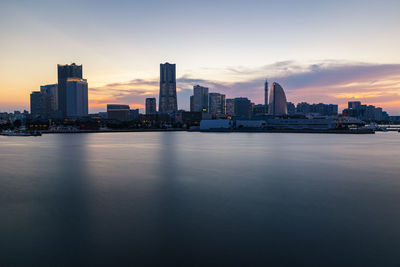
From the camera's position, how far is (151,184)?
73.4ft

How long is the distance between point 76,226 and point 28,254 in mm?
2848

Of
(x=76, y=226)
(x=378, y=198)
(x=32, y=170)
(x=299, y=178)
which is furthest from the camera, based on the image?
(x=32, y=170)

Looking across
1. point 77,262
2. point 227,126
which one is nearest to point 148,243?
point 77,262

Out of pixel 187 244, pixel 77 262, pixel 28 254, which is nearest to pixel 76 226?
pixel 28 254

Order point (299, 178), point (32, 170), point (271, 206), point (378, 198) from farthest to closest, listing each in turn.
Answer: point (32, 170) < point (299, 178) < point (378, 198) < point (271, 206)

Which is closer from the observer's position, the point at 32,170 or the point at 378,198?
the point at 378,198

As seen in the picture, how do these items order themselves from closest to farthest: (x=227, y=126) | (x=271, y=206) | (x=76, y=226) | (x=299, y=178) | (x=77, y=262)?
1. (x=77, y=262)
2. (x=76, y=226)
3. (x=271, y=206)
4. (x=299, y=178)
5. (x=227, y=126)

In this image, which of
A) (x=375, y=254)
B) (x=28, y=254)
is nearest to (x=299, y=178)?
(x=375, y=254)

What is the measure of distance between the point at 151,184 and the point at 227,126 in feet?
459

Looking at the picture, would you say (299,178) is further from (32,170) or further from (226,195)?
(32,170)

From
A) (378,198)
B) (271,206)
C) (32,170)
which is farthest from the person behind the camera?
(32,170)

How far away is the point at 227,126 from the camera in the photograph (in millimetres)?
160625

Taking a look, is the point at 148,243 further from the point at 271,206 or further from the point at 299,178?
the point at 299,178

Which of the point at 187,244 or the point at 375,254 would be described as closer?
the point at 375,254
